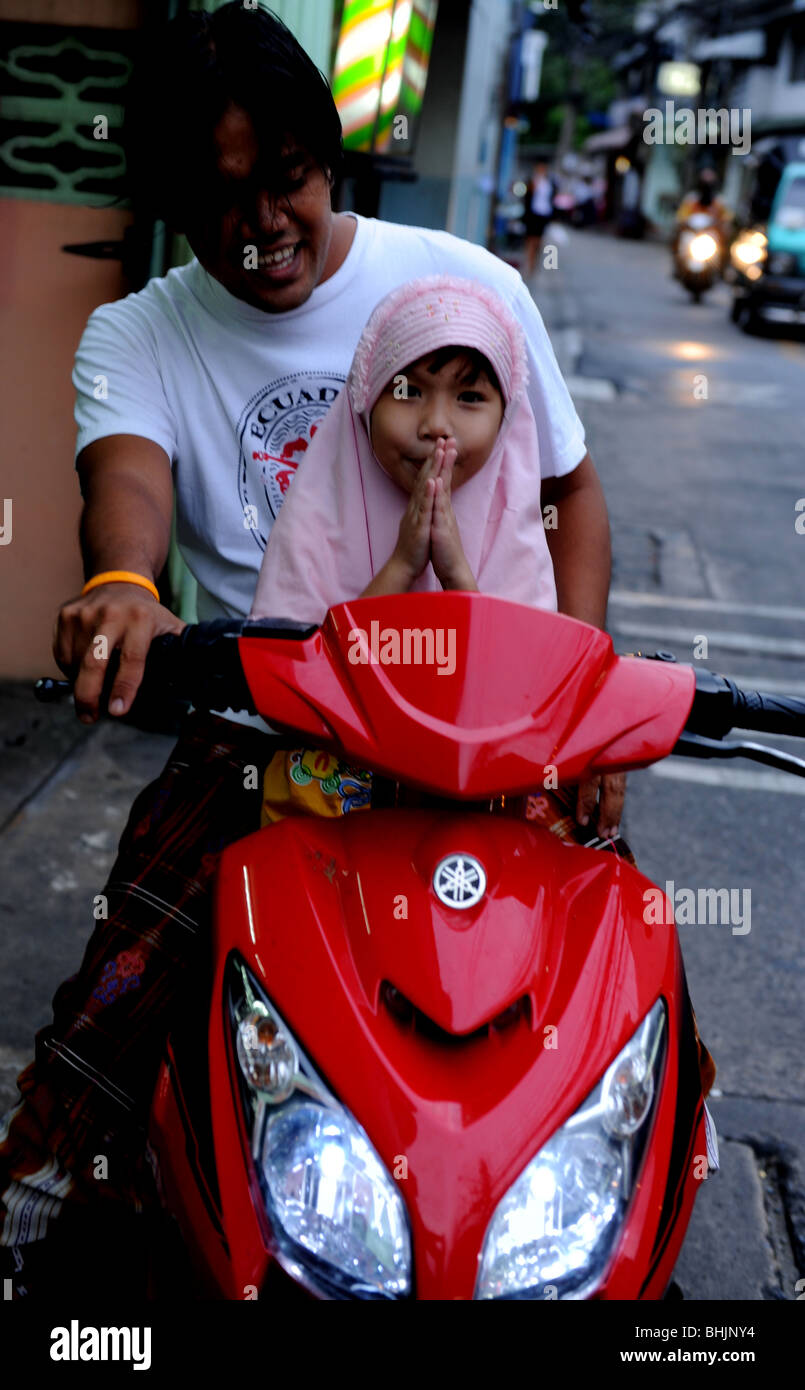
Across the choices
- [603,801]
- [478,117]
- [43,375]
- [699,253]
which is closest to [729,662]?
[43,375]

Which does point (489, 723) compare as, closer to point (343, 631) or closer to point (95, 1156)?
point (343, 631)

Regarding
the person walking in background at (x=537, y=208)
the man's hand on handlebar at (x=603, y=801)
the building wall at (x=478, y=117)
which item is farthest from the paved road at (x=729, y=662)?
the person walking in background at (x=537, y=208)

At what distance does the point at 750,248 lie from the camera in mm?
19031

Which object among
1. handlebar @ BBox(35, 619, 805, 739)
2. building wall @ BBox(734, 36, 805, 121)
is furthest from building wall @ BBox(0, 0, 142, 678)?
building wall @ BBox(734, 36, 805, 121)

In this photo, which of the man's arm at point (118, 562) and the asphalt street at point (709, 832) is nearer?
the man's arm at point (118, 562)

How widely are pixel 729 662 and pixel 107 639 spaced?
4566 millimetres

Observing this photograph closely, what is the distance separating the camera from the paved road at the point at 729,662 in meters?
2.75

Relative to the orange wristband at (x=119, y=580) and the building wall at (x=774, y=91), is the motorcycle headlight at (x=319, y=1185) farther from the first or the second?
the building wall at (x=774, y=91)

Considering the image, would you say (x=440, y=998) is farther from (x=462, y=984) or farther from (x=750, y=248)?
(x=750, y=248)

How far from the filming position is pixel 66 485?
453cm

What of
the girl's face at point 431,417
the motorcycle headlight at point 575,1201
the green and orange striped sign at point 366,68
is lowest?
the motorcycle headlight at point 575,1201

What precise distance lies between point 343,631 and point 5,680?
354 centimetres

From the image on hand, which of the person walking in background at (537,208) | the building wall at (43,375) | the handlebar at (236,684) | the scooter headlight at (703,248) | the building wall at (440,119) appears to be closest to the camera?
the handlebar at (236,684)

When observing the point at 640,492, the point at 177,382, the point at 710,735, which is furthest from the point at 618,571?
the point at 710,735
